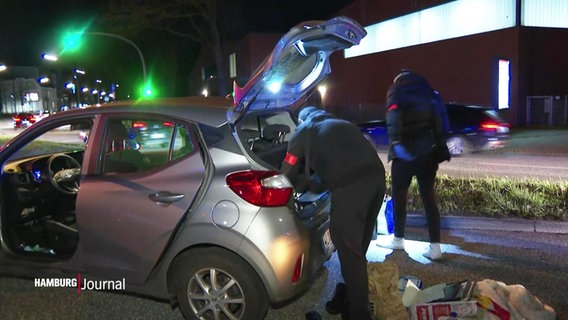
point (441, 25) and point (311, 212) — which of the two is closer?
point (311, 212)

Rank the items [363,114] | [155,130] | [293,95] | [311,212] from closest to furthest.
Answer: [311,212]
[155,130]
[293,95]
[363,114]

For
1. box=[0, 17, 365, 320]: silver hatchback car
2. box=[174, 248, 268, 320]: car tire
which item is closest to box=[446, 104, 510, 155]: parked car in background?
box=[0, 17, 365, 320]: silver hatchback car

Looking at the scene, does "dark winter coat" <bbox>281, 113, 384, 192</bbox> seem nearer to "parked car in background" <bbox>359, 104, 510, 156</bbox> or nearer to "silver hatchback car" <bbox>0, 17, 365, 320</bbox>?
"silver hatchback car" <bbox>0, 17, 365, 320</bbox>

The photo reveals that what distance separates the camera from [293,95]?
14.4 ft

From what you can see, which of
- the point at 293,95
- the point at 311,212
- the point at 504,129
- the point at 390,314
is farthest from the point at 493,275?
the point at 504,129

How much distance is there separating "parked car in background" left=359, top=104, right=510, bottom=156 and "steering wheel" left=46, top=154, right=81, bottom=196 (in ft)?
34.9

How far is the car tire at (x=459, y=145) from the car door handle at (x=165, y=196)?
11377mm

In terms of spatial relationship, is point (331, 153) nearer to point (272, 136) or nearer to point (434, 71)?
point (272, 136)

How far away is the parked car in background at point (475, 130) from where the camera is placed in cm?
1348

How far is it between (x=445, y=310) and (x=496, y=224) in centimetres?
306

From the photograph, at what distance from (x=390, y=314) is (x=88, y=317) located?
7.11 feet

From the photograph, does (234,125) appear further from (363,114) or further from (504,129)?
(363,114)

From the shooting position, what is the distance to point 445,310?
10.9 feet

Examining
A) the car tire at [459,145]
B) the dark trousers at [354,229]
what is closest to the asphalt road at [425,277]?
the dark trousers at [354,229]
